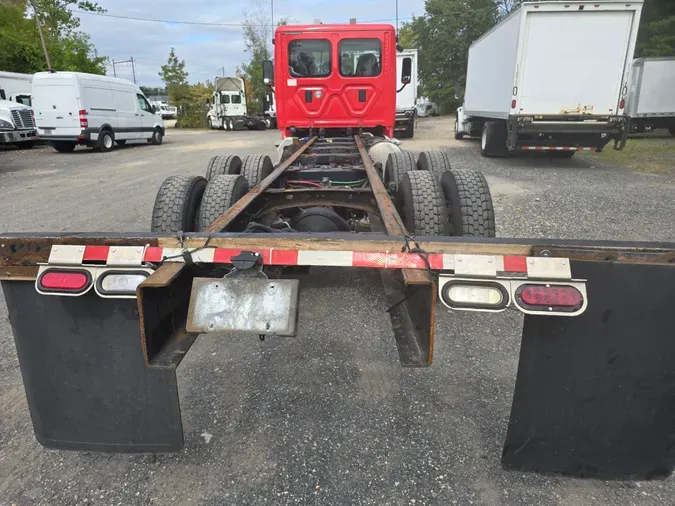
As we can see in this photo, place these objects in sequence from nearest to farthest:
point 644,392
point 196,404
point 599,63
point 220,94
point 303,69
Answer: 1. point 644,392
2. point 196,404
3. point 303,69
4. point 599,63
5. point 220,94

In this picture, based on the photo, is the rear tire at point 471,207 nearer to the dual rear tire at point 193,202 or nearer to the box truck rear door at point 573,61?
the dual rear tire at point 193,202

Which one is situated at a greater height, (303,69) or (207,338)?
(303,69)

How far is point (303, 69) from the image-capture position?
8.09 metres

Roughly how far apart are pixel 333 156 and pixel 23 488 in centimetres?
483

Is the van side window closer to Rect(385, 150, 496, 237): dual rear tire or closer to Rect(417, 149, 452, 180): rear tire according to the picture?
Rect(417, 149, 452, 180): rear tire

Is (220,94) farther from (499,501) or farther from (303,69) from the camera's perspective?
(499,501)

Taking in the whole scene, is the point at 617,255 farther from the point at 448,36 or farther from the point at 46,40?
the point at 448,36

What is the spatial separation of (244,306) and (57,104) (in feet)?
58.0

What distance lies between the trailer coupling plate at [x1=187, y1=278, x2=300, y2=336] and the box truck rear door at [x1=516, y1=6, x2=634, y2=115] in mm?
10677

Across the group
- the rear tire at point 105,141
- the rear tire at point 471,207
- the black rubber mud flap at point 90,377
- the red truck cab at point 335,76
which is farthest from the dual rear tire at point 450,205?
the rear tire at point 105,141

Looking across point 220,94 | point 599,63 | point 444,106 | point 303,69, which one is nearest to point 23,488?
point 303,69

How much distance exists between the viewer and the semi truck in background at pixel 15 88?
18.9 metres

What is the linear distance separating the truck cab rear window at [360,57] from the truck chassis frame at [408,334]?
6.80 metres

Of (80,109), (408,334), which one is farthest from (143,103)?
(408,334)
